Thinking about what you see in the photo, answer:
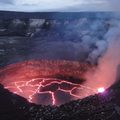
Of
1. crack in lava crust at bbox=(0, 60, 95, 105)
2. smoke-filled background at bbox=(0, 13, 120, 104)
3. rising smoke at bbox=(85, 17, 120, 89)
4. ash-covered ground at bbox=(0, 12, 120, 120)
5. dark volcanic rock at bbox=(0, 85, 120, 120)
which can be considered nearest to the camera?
dark volcanic rock at bbox=(0, 85, 120, 120)

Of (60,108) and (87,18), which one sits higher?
(60,108)

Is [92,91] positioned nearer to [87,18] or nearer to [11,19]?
[87,18]

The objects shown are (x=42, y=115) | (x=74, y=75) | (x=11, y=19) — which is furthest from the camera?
(x=11, y=19)

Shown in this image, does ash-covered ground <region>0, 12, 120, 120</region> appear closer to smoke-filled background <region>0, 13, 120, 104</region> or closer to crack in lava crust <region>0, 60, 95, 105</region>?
smoke-filled background <region>0, 13, 120, 104</region>

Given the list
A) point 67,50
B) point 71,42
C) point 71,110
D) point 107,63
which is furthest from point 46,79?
point 71,42

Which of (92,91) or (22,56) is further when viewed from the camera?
(22,56)

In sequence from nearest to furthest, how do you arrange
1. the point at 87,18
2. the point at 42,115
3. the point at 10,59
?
1. the point at 42,115
2. the point at 10,59
3. the point at 87,18

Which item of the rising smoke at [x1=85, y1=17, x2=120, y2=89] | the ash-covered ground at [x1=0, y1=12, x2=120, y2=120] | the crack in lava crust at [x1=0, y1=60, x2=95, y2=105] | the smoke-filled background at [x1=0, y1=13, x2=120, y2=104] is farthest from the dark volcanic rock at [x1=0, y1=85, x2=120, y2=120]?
the rising smoke at [x1=85, y1=17, x2=120, y2=89]

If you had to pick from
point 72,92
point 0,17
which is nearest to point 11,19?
point 0,17
